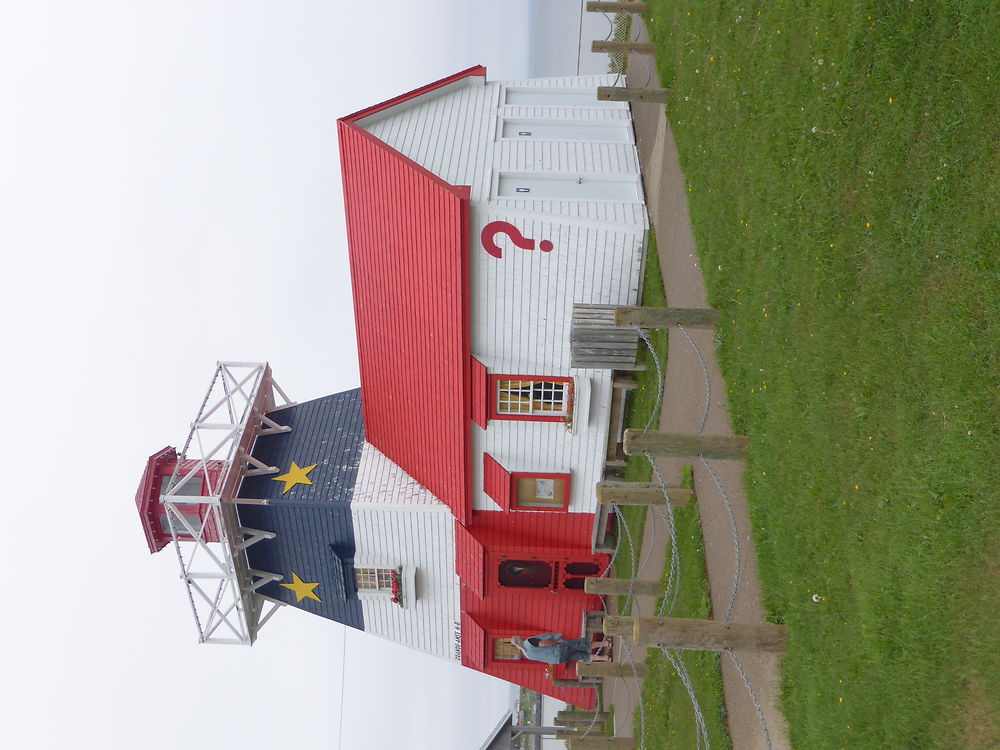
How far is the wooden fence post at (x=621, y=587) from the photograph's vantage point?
17.1 metres

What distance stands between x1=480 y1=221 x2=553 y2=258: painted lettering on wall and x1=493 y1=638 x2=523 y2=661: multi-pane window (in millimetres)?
11680

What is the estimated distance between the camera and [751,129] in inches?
539

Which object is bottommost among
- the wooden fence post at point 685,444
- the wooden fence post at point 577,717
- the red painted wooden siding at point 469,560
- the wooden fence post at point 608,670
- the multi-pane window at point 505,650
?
the wooden fence post at point 577,717

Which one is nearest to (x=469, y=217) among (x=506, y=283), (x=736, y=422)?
(x=506, y=283)

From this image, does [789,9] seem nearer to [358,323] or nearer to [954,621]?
[954,621]

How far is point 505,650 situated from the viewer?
74.5ft

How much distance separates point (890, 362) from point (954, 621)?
3.16m

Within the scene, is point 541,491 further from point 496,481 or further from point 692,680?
point 692,680

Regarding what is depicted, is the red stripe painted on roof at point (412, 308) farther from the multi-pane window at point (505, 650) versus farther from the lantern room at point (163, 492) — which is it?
the lantern room at point (163, 492)

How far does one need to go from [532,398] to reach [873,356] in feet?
33.3

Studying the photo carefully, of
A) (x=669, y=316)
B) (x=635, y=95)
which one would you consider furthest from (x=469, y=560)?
(x=635, y=95)

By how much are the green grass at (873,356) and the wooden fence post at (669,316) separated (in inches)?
20.7

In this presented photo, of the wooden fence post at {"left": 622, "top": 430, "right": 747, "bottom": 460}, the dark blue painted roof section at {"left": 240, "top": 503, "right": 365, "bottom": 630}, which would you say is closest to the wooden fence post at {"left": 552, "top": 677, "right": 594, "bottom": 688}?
the dark blue painted roof section at {"left": 240, "top": 503, "right": 365, "bottom": 630}

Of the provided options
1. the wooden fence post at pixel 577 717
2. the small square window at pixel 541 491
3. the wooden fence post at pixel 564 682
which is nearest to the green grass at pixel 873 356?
the small square window at pixel 541 491
